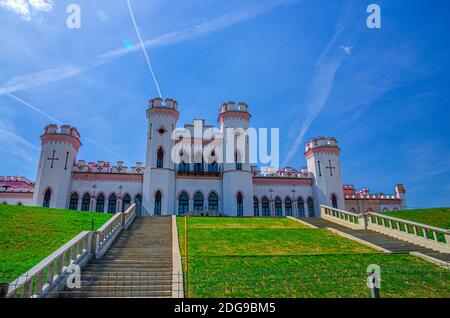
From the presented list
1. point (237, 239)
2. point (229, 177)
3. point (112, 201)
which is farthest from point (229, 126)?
point (237, 239)

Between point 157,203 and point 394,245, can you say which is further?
point 157,203

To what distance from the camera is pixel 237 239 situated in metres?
16.5

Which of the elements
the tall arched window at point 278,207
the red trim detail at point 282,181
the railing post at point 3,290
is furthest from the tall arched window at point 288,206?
the railing post at point 3,290

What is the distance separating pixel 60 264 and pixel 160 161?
81.4ft

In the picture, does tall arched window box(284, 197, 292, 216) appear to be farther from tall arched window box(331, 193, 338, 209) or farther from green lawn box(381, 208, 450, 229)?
green lawn box(381, 208, 450, 229)

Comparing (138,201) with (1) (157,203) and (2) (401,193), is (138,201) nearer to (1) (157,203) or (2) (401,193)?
(1) (157,203)

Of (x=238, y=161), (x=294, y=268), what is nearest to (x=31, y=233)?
(x=294, y=268)

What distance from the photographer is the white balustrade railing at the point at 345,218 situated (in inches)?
853

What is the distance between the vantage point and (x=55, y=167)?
3244 cm

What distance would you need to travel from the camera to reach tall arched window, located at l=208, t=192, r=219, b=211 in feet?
112

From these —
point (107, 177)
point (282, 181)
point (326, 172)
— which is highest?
point (326, 172)

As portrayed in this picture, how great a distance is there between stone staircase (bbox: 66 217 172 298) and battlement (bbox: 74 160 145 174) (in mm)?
17618

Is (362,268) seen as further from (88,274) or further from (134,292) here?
(88,274)
